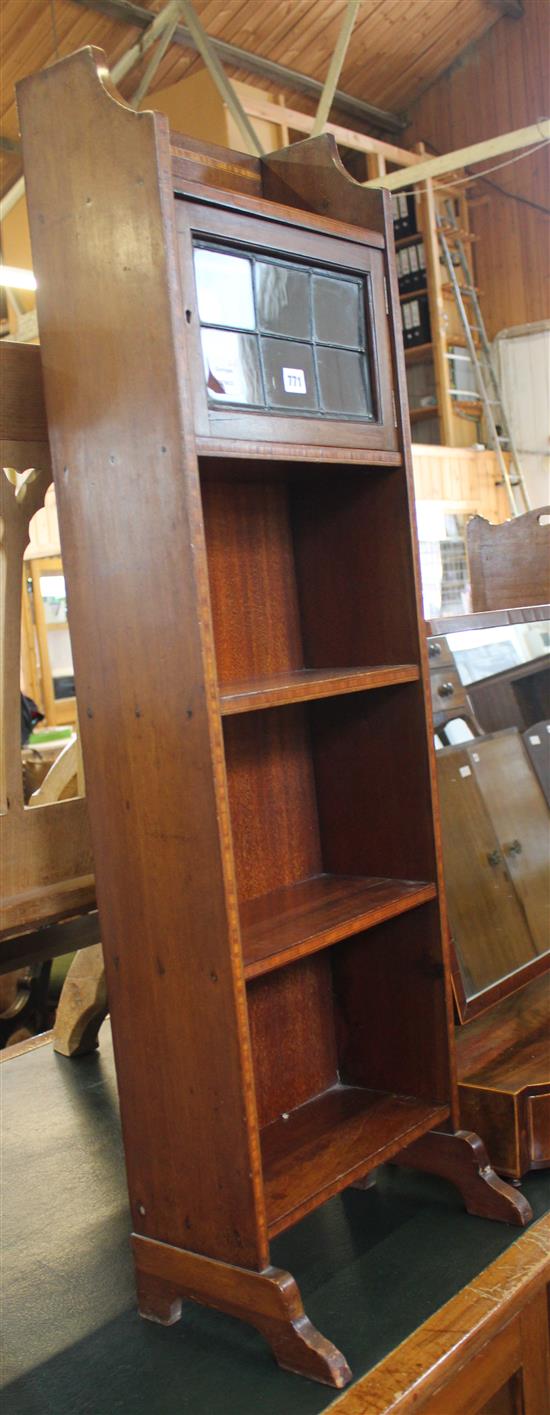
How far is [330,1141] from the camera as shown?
75.0 inches

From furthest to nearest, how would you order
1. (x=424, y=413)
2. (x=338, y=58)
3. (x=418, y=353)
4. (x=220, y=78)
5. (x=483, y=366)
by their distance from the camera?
1. (x=483, y=366)
2. (x=424, y=413)
3. (x=418, y=353)
4. (x=220, y=78)
5. (x=338, y=58)

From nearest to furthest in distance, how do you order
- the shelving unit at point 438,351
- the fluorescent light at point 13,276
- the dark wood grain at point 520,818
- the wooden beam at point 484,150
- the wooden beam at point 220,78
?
the dark wood grain at point 520,818, the fluorescent light at point 13,276, the wooden beam at point 220,78, the wooden beam at point 484,150, the shelving unit at point 438,351

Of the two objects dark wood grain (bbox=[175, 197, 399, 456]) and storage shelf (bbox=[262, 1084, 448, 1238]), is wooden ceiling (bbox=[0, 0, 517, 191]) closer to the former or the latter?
dark wood grain (bbox=[175, 197, 399, 456])

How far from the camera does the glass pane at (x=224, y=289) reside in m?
1.59

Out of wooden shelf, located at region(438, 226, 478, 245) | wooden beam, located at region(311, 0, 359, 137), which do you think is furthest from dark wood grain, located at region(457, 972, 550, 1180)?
wooden shelf, located at region(438, 226, 478, 245)

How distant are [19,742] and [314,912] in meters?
0.52

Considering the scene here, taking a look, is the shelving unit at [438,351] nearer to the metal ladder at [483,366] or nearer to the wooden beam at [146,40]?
the metal ladder at [483,366]

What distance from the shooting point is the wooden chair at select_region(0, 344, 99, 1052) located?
1828mm

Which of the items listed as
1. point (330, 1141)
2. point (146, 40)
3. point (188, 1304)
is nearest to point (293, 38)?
point (146, 40)

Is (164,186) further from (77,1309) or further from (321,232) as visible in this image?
(77,1309)

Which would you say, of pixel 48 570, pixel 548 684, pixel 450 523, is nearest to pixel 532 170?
pixel 450 523

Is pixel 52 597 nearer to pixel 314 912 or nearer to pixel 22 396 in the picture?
pixel 22 396

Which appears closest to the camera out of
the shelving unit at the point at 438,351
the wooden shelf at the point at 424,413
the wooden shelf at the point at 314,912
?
the wooden shelf at the point at 314,912

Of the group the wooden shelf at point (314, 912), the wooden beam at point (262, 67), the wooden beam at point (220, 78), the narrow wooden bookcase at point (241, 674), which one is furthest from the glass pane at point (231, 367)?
the wooden beam at point (262, 67)
